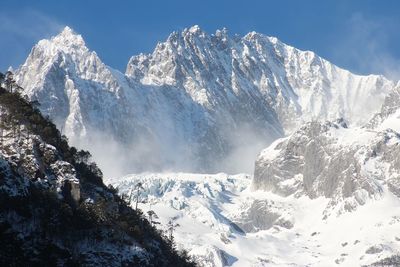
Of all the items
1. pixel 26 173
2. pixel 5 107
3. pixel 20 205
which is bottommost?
pixel 20 205

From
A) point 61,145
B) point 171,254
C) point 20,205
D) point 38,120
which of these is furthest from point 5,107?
point 171,254

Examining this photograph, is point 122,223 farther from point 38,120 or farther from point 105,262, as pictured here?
point 38,120

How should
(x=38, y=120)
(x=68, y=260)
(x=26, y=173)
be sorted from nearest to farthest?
(x=68, y=260)
(x=26, y=173)
(x=38, y=120)

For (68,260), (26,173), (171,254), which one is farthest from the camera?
(171,254)

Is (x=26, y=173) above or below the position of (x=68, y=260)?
above

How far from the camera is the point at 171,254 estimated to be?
193875 millimetres

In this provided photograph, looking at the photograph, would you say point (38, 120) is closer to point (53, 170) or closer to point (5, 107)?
point (5, 107)

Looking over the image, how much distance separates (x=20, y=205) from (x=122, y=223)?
2967 cm

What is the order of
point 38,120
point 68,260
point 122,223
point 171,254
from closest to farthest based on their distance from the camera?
1. point 68,260
2. point 122,223
3. point 38,120
4. point 171,254

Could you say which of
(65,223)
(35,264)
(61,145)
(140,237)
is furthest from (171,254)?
(35,264)

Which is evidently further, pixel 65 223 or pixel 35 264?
pixel 65 223

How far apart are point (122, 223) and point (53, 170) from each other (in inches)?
677

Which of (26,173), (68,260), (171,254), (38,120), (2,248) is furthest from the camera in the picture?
(171,254)

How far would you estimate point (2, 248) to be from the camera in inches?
5197
